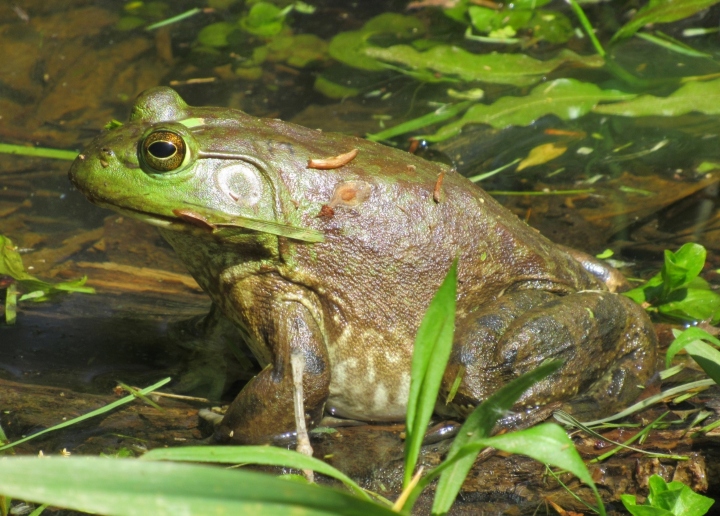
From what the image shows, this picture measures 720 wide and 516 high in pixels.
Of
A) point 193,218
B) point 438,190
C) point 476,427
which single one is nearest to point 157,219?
point 193,218

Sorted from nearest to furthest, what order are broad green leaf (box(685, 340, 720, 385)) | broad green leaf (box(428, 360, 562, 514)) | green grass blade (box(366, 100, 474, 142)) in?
1. broad green leaf (box(428, 360, 562, 514))
2. broad green leaf (box(685, 340, 720, 385))
3. green grass blade (box(366, 100, 474, 142))

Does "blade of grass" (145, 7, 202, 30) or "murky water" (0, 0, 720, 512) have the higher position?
"blade of grass" (145, 7, 202, 30)

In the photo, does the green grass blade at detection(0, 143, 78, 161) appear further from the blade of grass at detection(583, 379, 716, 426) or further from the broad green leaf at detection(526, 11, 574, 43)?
the broad green leaf at detection(526, 11, 574, 43)

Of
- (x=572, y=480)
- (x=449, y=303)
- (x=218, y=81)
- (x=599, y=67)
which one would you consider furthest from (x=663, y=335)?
(x=218, y=81)

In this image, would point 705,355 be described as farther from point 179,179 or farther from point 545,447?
point 179,179

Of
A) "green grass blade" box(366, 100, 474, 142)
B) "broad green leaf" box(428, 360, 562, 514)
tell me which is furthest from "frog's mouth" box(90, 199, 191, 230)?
"green grass blade" box(366, 100, 474, 142)

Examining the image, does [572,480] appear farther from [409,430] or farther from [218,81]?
[218,81]
